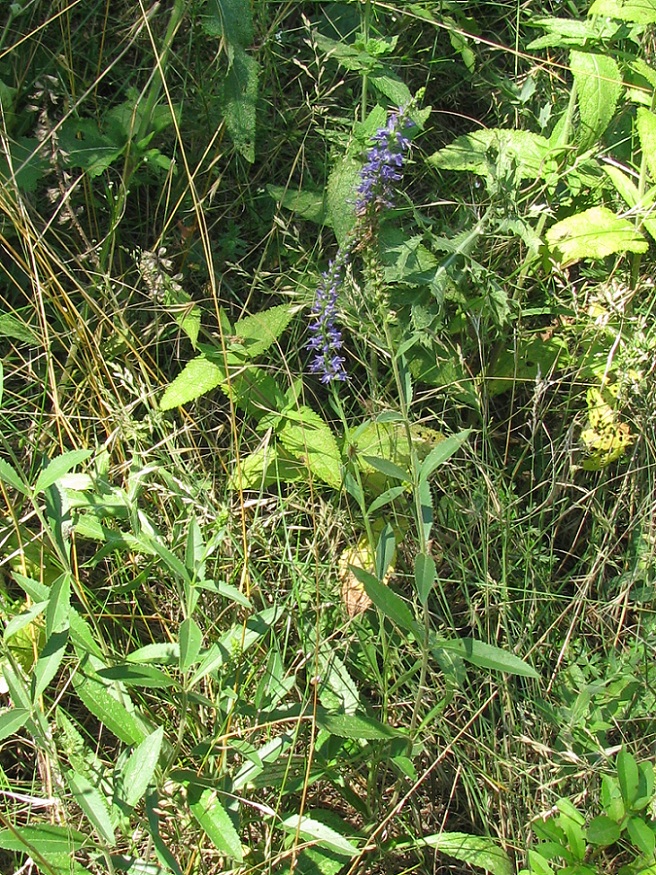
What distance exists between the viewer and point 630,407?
6.82ft

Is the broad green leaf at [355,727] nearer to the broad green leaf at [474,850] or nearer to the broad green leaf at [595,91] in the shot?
the broad green leaf at [474,850]

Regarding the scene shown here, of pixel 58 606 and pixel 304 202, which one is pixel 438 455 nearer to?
pixel 58 606

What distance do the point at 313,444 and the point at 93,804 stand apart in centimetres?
85

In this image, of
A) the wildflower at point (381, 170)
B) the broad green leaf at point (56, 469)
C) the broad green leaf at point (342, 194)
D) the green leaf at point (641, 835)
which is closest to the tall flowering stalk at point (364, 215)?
the wildflower at point (381, 170)

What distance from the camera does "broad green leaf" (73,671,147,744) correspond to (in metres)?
1.56

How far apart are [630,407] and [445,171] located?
0.84m

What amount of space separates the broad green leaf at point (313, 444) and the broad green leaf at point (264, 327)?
18 cm

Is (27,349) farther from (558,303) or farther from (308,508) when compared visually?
(558,303)

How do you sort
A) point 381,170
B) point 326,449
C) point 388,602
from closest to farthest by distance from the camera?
point 388,602, point 381,170, point 326,449

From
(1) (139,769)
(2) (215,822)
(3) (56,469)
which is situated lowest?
(2) (215,822)

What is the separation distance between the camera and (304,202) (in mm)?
2197

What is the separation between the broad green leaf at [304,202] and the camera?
2.17 metres

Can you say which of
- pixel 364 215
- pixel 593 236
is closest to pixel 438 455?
pixel 364 215

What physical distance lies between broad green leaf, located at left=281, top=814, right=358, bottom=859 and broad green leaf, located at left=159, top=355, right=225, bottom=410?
34.5 inches
